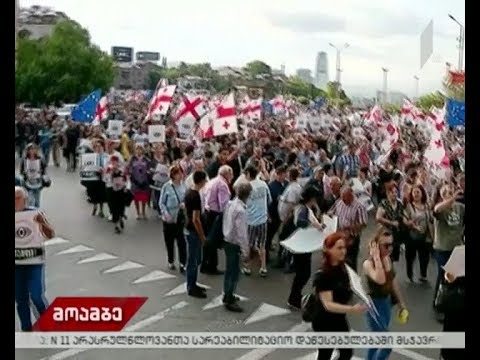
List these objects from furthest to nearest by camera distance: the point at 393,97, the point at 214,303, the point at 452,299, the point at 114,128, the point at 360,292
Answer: the point at 114,128 < the point at 214,303 < the point at 393,97 < the point at 360,292 < the point at 452,299

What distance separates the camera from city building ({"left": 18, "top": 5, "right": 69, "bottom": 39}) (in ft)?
10.2

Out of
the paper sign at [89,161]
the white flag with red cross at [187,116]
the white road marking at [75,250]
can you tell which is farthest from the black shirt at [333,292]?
the white flag with red cross at [187,116]

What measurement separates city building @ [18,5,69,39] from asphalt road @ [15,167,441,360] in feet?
2.22

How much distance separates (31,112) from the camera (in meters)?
3.27

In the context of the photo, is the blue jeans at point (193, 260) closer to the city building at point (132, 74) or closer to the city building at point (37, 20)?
the city building at point (132, 74)

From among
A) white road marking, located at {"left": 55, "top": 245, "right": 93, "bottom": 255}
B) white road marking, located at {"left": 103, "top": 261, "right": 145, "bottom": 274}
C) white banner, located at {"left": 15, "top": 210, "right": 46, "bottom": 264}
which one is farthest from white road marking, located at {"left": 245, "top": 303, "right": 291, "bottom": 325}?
white banner, located at {"left": 15, "top": 210, "right": 46, "bottom": 264}

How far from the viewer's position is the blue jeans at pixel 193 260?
3.67m

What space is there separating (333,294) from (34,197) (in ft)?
4.26

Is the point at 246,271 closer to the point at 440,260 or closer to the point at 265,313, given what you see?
the point at 265,313

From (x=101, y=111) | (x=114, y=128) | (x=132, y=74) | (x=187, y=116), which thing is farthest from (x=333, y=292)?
(x=187, y=116)

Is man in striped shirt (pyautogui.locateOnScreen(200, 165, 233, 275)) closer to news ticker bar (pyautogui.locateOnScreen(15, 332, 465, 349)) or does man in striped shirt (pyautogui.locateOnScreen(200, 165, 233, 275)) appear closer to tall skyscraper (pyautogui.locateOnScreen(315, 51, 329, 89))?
news ticker bar (pyautogui.locateOnScreen(15, 332, 465, 349))

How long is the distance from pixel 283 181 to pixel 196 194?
0.58m

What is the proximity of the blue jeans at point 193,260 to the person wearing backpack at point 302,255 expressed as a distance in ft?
1.47

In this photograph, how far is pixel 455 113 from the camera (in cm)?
341
